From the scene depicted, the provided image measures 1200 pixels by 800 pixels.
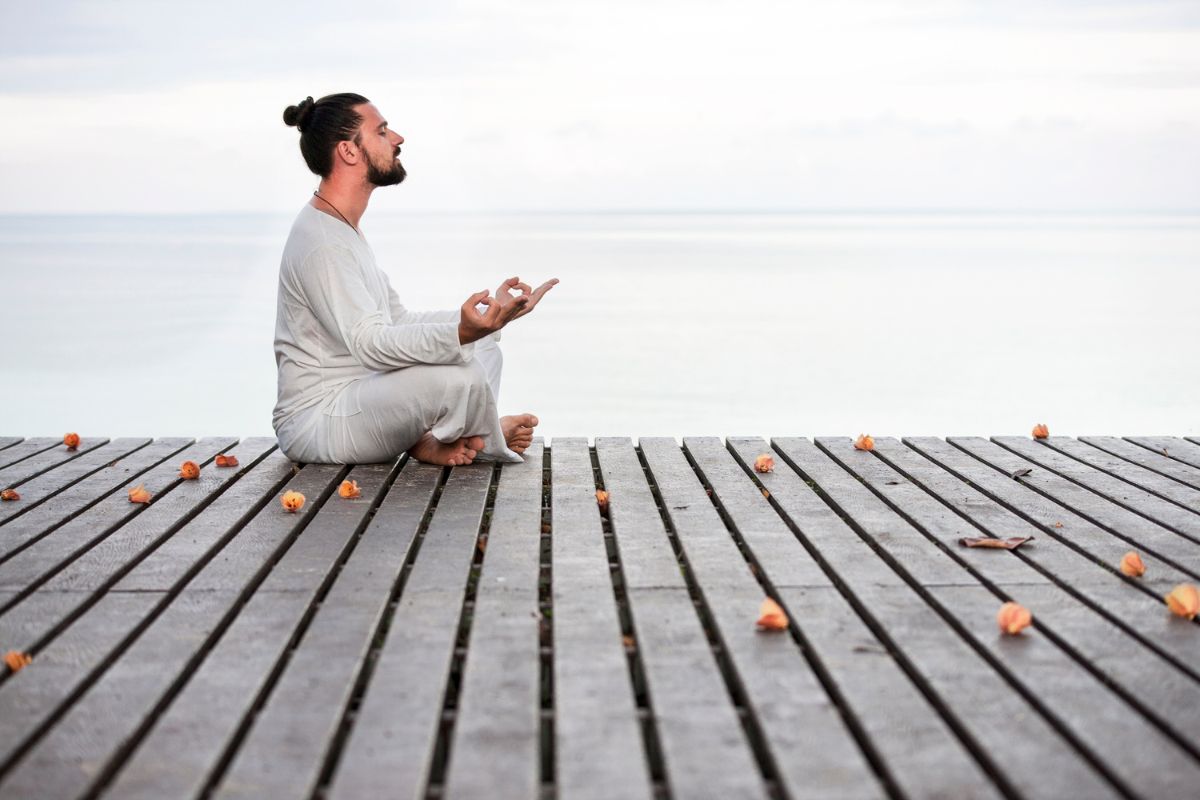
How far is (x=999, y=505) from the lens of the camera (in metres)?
3.47

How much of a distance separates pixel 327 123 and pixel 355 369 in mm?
Answer: 815

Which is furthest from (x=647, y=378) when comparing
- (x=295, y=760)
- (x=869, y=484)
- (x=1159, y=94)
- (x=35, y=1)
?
(x=1159, y=94)

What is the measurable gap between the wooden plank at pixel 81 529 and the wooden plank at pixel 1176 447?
319 cm

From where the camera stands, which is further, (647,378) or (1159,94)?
(1159,94)

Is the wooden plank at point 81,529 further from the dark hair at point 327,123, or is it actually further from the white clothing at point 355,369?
the dark hair at point 327,123

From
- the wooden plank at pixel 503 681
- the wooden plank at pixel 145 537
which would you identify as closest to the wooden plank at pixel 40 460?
the wooden plank at pixel 145 537

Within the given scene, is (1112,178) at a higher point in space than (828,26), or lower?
lower

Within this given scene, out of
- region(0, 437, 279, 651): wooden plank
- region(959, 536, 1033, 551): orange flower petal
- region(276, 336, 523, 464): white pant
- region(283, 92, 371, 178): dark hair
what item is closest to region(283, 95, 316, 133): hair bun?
region(283, 92, 371, 178): dark hair

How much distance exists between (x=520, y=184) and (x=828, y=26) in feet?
117

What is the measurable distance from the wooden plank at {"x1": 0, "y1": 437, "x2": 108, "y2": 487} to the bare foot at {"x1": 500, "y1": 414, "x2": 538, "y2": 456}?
1.49m

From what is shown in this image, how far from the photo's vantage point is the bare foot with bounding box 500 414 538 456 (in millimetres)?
4098

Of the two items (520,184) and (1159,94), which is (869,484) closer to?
(1159,94)

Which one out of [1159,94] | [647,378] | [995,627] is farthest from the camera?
[1159,94]

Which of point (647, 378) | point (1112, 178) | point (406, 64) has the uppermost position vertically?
point (406, 64)
